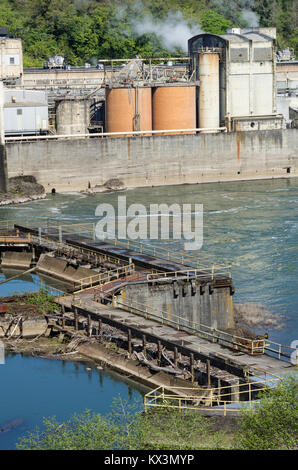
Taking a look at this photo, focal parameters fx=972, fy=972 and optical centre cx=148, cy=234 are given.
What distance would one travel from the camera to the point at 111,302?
122ft

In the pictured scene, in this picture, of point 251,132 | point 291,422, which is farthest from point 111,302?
point 251,132

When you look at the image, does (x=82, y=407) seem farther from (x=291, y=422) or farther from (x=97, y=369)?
(x=291, y=422)

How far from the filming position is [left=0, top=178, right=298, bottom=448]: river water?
40.9m

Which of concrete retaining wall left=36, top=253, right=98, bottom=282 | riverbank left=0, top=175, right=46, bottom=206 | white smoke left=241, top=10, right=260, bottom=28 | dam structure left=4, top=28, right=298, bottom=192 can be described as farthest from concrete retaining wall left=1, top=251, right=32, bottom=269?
white smoke left=241, top=10, right=260, bottom=28

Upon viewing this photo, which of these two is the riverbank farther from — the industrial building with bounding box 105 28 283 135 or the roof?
the industrial building with bounding box 105 28 283 135

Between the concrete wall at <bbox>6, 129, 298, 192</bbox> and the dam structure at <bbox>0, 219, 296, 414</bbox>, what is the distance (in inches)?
847

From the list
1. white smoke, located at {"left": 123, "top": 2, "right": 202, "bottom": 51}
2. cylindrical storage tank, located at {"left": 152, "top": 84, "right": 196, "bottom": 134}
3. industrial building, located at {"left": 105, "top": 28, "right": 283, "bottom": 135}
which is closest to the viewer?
industrial building, located at {"left": 105, "top": 28, "right": 283, "bottom": 135}

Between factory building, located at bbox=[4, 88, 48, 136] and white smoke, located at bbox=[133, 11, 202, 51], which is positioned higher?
white smoke, located at bbox=[133, 11, 202, 51]

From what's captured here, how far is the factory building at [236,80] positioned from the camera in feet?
266

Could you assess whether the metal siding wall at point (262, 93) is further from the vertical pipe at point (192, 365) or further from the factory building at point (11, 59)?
the vertical pipe at point (192, 365)

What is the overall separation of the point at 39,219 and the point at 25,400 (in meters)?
30.3

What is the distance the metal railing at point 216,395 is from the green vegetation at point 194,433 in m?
2.26

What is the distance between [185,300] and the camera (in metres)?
37.2

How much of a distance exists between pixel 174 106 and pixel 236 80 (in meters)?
5.70
